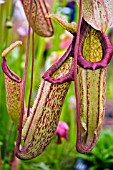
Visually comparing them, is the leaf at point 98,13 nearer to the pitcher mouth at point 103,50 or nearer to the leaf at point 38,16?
the pitcher mouth at point 103,50

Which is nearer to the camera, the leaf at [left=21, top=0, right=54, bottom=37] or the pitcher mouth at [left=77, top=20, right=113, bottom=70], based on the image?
the pitcher mouth at [left=77, top=20, right=113, bottom=70]

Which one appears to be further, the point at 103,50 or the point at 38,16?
the point at 38,16

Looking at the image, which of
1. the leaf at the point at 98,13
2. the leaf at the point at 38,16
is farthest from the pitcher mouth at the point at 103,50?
the leaf at the point at 38,16

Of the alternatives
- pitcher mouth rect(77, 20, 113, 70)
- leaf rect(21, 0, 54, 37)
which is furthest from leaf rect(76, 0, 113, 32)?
leaf rect(21, 0, 54, 37)

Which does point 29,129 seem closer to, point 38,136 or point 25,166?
point 38,136

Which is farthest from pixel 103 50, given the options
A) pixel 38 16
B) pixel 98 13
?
pixel 38 16

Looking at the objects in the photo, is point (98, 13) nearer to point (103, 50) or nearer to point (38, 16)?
point (103, 50)

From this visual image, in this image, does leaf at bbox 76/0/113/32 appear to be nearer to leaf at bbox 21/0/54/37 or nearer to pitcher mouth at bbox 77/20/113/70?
pitcher mouth at bbox 77/20/113/70

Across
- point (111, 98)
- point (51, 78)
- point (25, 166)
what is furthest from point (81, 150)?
point (111, 98)
